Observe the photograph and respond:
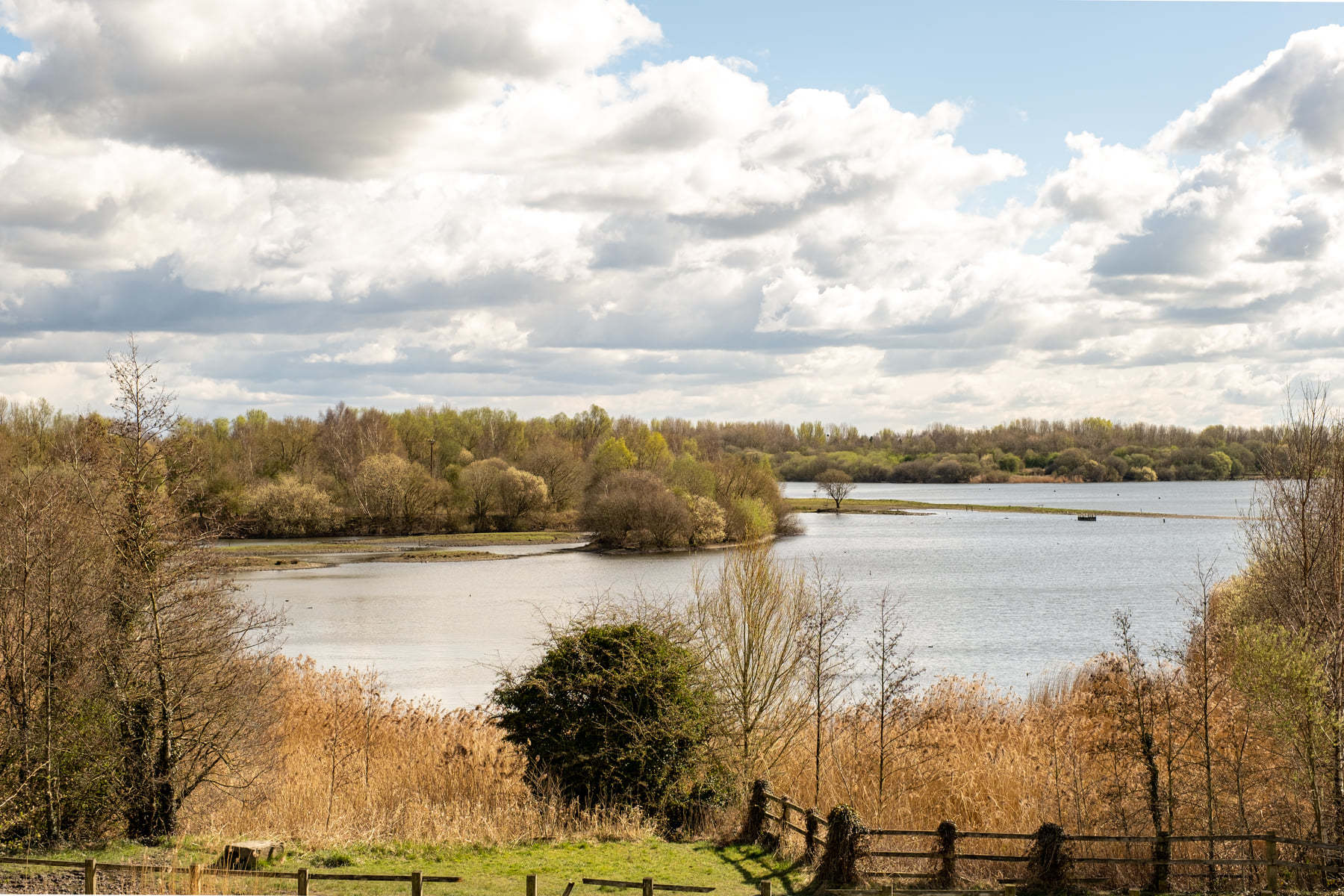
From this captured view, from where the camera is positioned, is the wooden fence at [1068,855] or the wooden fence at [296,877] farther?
the wooden fence at [1068,855]

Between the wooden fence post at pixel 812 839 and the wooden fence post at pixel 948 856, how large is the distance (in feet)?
4.76

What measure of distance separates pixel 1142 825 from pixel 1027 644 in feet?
68.3

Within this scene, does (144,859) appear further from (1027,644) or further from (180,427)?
(1027,644)

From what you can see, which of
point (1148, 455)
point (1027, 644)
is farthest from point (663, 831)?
point (1148, 455)

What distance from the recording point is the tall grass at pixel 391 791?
1379cm

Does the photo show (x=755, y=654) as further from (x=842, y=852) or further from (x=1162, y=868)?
(x=1162, y=868)

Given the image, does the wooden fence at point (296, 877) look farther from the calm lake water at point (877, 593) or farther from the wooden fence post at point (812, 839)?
the calm lake water at point (877, 593)

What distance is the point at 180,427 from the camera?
607 inches

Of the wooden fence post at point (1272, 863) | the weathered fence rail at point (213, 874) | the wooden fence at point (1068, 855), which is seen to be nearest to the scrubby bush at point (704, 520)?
the wooden fence at point (1068, 855)

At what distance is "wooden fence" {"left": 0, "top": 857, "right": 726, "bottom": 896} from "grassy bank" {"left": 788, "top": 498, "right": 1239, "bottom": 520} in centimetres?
10184

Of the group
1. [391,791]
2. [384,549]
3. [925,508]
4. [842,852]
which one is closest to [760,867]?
[842,852]

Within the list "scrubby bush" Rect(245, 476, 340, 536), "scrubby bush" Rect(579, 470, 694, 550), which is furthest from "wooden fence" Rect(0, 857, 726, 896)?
"scrubby bush" Rect(245, 476, 340, 536)

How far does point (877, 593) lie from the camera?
157 ft

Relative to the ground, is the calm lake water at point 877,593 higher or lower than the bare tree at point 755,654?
lower
